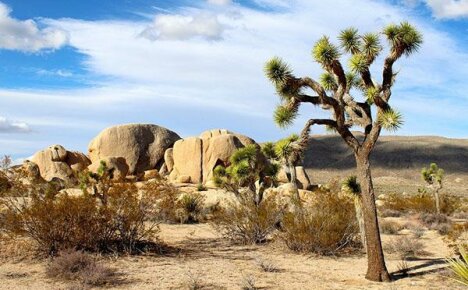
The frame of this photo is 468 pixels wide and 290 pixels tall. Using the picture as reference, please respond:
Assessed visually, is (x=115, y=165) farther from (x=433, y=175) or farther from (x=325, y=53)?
(x=325, y=53)

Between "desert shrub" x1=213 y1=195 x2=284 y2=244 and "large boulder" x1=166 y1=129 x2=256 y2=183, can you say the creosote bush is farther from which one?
"large boulder" x1=166 y1=129 x2=256 y2=183

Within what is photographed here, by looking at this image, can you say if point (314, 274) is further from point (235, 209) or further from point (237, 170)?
point (237, 170)

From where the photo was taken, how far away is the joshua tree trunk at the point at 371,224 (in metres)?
11.8

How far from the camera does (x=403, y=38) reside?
40.3 ft

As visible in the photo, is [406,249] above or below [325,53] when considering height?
below

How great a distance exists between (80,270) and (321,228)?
22.2ft

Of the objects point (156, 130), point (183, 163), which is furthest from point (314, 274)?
point (156, 130)

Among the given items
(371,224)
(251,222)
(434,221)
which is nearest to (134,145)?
(434,221)

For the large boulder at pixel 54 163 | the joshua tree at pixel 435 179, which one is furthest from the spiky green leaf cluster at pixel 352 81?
the large boulder at pixel 54 163

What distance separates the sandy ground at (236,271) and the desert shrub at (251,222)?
63cm

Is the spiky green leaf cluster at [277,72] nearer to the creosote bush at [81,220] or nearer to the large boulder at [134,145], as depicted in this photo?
the creosote bush at [81,220]

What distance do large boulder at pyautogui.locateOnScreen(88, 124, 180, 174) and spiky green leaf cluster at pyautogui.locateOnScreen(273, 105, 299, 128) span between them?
28606 millimetres

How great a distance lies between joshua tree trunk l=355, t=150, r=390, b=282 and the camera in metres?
11.8

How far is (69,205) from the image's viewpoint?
13.4m
